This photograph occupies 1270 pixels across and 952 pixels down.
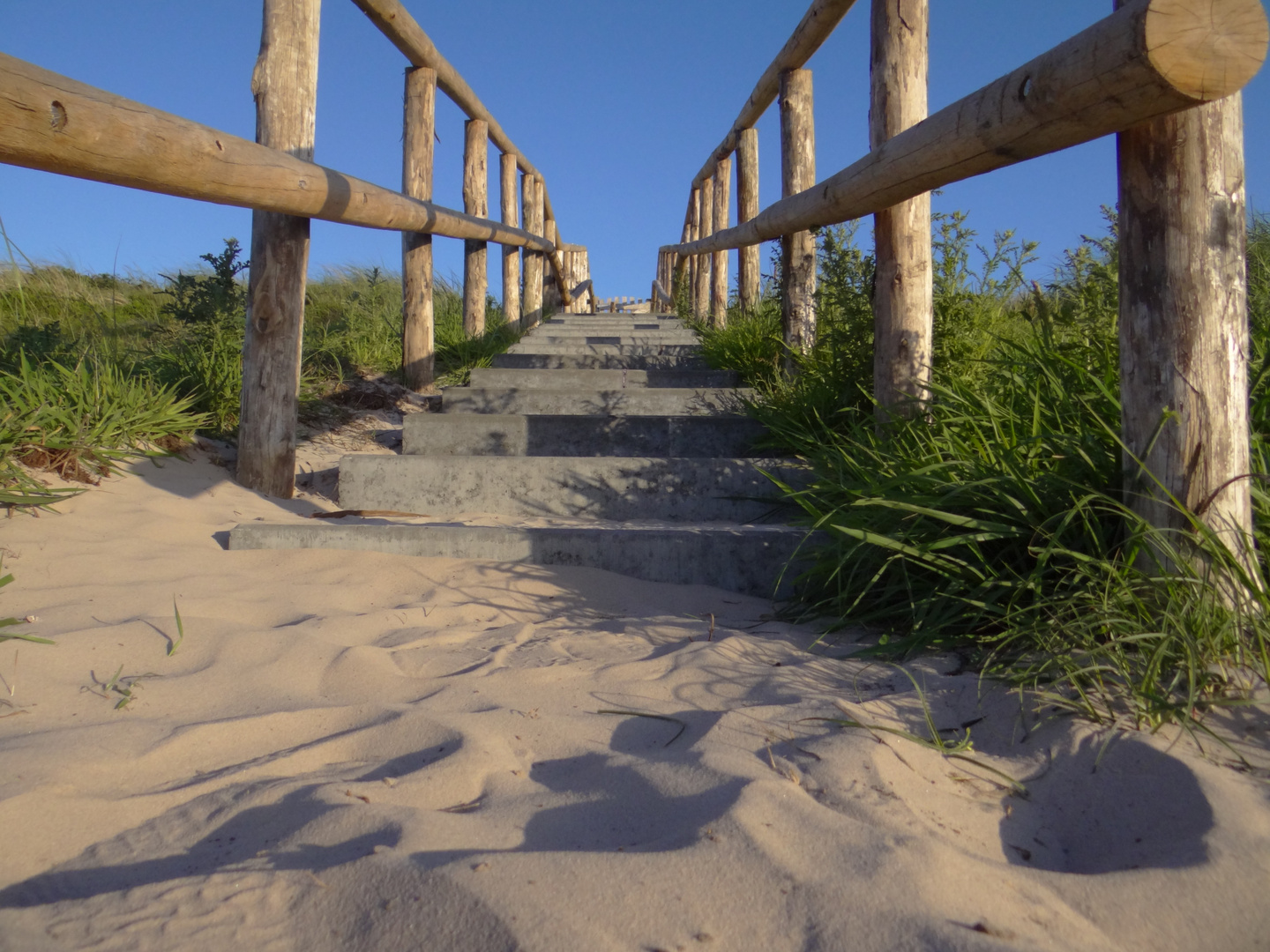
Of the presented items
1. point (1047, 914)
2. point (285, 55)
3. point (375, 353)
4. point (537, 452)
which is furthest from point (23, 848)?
point (375, 353)

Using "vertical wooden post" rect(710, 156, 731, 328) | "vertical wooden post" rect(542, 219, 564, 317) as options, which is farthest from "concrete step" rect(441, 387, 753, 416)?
"vertical wooden post" rect(542, 219, 564, 317)

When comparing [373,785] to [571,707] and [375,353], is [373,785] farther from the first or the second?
[375,353]

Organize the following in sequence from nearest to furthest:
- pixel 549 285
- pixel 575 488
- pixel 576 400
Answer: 1. pixel 575 488
2. pixel 576 400
3. pixel 549 285

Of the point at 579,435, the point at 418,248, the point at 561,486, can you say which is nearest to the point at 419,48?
the point at 418,248

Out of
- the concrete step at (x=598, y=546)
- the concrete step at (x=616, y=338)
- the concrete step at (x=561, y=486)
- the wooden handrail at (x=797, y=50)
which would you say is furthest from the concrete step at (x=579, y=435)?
the concrete step at (x=616, y=338)

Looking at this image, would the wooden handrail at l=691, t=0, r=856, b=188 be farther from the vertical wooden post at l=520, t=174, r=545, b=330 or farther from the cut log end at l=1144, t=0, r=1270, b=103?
the vertical wooden post at l=520, t=174, r=545, b=330

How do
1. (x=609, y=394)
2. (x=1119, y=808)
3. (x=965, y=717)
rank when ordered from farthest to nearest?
(x=609, y=394) → (x=965, y=717) → (x=1119, y=808)

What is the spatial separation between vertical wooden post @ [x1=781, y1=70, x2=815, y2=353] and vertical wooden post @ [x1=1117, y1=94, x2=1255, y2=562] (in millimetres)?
2813

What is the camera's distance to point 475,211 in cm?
775

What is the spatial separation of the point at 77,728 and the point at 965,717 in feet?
5.38

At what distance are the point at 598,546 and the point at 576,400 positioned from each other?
193cm

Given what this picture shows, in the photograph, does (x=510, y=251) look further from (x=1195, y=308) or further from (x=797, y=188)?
(x=1195, y=308)

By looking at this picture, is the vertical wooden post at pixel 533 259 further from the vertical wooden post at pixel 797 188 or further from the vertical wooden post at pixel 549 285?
the vertical wooden post at pixel 797 188

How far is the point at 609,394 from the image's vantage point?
4.64 m
